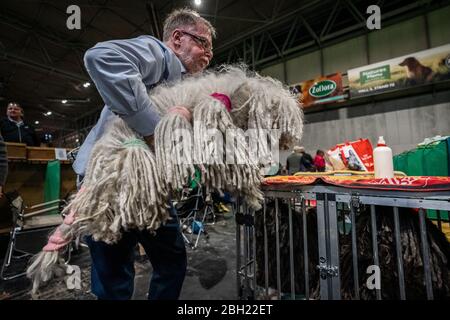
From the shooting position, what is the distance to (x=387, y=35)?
5801mm

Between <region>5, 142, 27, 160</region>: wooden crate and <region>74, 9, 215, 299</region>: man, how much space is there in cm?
302

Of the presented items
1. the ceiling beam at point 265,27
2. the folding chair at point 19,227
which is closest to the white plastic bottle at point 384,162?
the folding chair at point 19,227

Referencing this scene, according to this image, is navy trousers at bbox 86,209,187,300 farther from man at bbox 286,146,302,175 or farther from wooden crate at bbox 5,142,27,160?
man at bbox 286,146,302,175

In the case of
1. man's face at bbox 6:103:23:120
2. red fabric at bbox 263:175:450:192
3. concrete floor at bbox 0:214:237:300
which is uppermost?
man's face at bbox 6:103:23:120

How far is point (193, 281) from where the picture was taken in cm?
194

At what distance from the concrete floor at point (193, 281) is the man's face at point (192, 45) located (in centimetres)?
146

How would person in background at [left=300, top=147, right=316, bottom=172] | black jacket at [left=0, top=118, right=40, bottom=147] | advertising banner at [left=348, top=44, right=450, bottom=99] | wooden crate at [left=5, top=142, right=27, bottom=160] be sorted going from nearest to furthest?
wooden crate at [left=5, top=142, right=27, bottom=160] < black jacket at [left=0, top=118, right=40, bottom=147] < advertising banner at [left=348, top=44, right=450, bottom=99] < person in background at [left=300, top=147, right=316, bottom=172]

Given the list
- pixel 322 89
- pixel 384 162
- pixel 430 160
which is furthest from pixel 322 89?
pixel 384 162

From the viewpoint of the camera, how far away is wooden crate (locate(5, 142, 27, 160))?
2.93m

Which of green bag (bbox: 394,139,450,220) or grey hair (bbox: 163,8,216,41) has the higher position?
grey hair (bbox: 163,8,216,41)

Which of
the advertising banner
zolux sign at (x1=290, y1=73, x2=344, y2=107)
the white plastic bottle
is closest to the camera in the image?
the white plastic bottle

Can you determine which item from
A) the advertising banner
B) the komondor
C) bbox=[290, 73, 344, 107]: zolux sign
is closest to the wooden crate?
the komondor

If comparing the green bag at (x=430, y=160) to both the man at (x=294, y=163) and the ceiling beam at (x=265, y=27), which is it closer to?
the man at (x=294, y=163)

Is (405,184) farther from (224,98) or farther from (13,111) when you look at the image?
(13,111)
